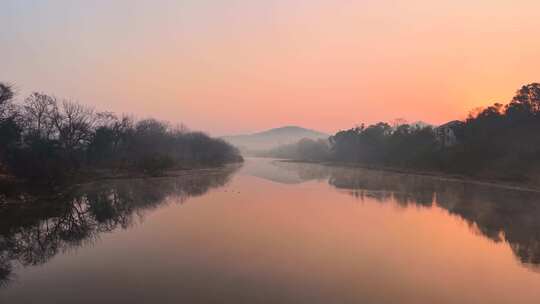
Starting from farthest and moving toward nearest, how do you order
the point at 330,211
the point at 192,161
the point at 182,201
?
the point at 192,161 < the point at 182,201 < the point at 330,211

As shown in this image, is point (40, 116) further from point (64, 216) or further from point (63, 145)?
point (64, 216)

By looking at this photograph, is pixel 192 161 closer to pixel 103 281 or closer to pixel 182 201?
pixel 182 201

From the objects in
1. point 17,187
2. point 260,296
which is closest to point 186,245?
A: point 260,296

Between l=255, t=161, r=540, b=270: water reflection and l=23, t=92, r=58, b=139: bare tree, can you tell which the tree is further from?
l=23, t=92, r=58, b=139: bare tree

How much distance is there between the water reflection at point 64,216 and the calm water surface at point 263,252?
0.06m

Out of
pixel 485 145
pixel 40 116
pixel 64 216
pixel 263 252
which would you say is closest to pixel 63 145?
pixel 40 116

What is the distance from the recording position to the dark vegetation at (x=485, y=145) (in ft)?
169

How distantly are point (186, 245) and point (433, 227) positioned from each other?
39.8ft

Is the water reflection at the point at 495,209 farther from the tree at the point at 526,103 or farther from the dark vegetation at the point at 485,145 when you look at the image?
the tree at the point at 526,103

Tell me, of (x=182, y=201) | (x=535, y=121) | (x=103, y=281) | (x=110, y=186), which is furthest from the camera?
(x=535, y=121)

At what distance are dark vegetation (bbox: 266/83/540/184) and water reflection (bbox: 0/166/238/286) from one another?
39472 mm

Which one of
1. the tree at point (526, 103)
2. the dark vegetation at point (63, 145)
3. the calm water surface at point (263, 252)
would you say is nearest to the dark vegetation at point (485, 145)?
the tree at point (526, 103)

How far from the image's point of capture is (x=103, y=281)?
10789 mm

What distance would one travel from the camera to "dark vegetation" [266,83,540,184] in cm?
5147
